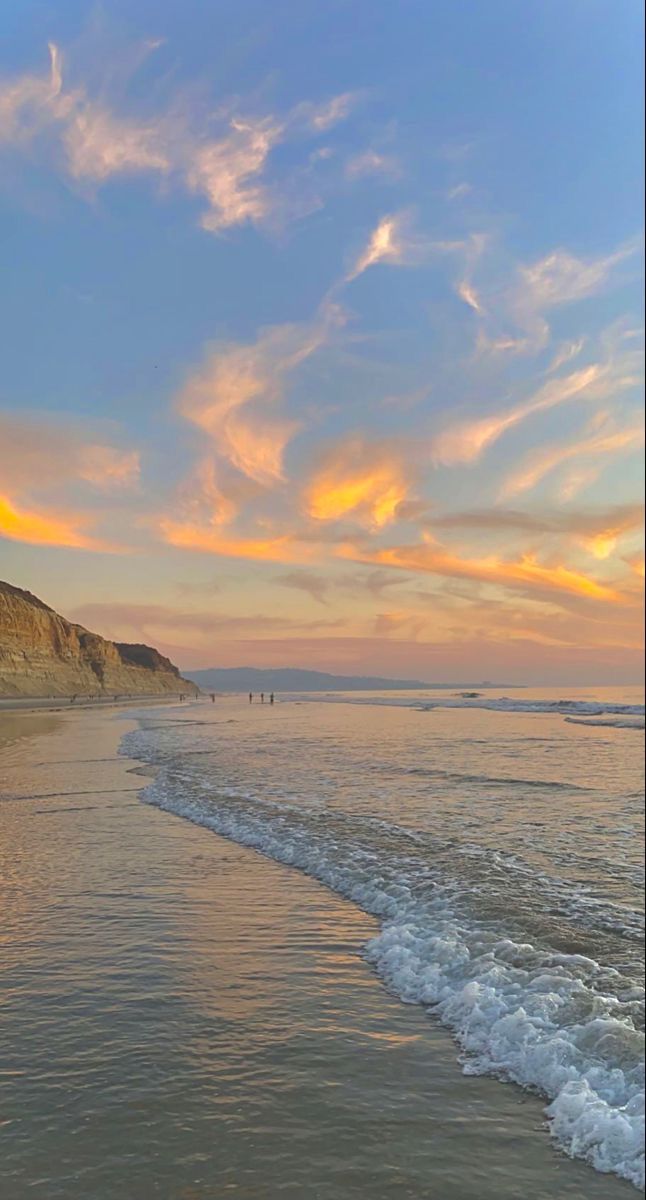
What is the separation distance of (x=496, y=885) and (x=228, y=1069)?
21.4ft

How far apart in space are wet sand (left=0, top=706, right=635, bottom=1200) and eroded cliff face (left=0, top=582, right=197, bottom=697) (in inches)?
2846

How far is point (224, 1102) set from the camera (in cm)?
500

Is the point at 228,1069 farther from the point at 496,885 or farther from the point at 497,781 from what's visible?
the point at 497,781

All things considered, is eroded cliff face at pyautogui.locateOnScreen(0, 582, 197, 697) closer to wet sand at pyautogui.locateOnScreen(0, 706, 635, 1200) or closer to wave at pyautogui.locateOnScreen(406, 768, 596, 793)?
wave at pyautogui.locateOnScreen(406, 768, 596, 793)

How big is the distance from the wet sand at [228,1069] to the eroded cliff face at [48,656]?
7229 centimetres

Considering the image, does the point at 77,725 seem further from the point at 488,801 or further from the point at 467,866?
the point at 467,866

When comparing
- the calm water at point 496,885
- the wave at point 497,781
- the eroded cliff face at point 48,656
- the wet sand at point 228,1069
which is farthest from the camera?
the eroded cliff face at point 48,656

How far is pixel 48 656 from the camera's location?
88.2m

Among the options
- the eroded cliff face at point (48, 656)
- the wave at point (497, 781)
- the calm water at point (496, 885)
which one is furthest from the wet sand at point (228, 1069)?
the eroded cliff face at point (48, 656)

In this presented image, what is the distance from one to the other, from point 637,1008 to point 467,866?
5.23 m

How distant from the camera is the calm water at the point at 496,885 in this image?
5871 mm

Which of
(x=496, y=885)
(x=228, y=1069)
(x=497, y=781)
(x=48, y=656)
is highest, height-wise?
(x=48, y=656)

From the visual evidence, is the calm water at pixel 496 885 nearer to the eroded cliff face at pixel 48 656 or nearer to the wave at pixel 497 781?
the wave at pixel 497 781

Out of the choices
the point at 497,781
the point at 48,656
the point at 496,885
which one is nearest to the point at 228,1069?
the point at 496,885
